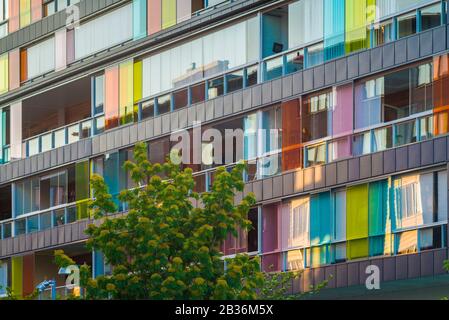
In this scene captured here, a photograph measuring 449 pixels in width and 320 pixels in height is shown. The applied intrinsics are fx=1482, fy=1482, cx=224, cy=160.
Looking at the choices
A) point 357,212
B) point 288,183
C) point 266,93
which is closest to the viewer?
point 357,212

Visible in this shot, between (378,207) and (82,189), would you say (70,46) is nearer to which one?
(82,189)

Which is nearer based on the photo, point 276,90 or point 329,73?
point 329,73

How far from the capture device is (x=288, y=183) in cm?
4100

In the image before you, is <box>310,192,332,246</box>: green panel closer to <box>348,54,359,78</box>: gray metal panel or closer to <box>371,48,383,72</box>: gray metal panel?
<box>348,54,359,78</box>: gray metal panel

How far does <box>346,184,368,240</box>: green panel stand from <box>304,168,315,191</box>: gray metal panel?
1575 mm

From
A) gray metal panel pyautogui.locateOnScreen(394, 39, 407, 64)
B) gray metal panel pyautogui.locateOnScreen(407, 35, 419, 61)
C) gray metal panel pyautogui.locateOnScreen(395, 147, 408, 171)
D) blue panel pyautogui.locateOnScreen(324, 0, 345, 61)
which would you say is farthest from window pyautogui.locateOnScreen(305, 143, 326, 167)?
gray metal panel pyautogui.locateOnScreen(407, 35, 419, 61)

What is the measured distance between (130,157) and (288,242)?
31.5 ft

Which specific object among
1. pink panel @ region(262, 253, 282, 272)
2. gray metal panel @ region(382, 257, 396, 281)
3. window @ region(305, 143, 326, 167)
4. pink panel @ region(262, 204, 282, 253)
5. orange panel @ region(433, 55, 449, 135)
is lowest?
gray metal panel @ region(382, 257, 396, 281)

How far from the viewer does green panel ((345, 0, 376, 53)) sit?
1535 inches

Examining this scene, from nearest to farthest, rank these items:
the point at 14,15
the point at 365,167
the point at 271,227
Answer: the point at 365,167 → the point at 271,227 → the point at 14,15

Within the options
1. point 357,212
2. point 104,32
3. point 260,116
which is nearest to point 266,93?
point 260,116

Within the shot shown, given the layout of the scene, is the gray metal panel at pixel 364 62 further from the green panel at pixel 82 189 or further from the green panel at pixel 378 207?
the green panel at pixel 82 189

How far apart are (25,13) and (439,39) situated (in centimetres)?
2443

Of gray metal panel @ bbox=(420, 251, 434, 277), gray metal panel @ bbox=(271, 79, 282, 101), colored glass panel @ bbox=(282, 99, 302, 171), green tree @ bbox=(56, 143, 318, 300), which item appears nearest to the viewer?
green tree @ bbox=(56, 143, 318, 300)
